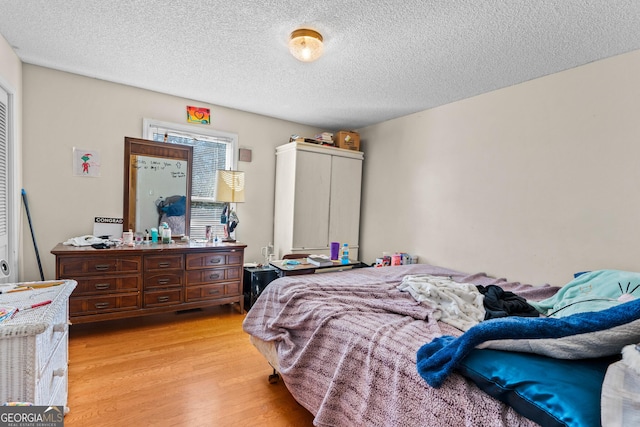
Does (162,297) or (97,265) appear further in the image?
(162,297)

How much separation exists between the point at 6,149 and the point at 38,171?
0.38m

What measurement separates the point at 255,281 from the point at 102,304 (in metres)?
1.36

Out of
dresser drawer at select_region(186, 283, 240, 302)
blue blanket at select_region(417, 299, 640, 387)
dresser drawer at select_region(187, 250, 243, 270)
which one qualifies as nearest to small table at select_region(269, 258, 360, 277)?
dresser drawer at select_region(187, 250, 243, 270)

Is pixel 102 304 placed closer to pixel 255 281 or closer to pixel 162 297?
pixel 162 297

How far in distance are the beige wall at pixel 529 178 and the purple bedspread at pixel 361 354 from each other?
1.53ft

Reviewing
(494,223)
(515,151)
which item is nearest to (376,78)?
(515,151)

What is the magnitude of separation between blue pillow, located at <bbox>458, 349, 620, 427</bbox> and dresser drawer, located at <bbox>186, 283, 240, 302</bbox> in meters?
2.60

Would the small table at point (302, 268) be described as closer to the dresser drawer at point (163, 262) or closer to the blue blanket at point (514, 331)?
the dresser drawer at point (163, 262)

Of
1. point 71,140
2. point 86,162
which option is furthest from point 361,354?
point 71,140

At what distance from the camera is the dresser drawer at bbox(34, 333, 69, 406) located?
3.80ft

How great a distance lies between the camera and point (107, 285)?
8.38ft

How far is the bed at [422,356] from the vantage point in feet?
2.79

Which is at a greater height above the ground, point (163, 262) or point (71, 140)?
point (71, 140)

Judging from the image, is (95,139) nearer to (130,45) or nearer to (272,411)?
(130,45)
